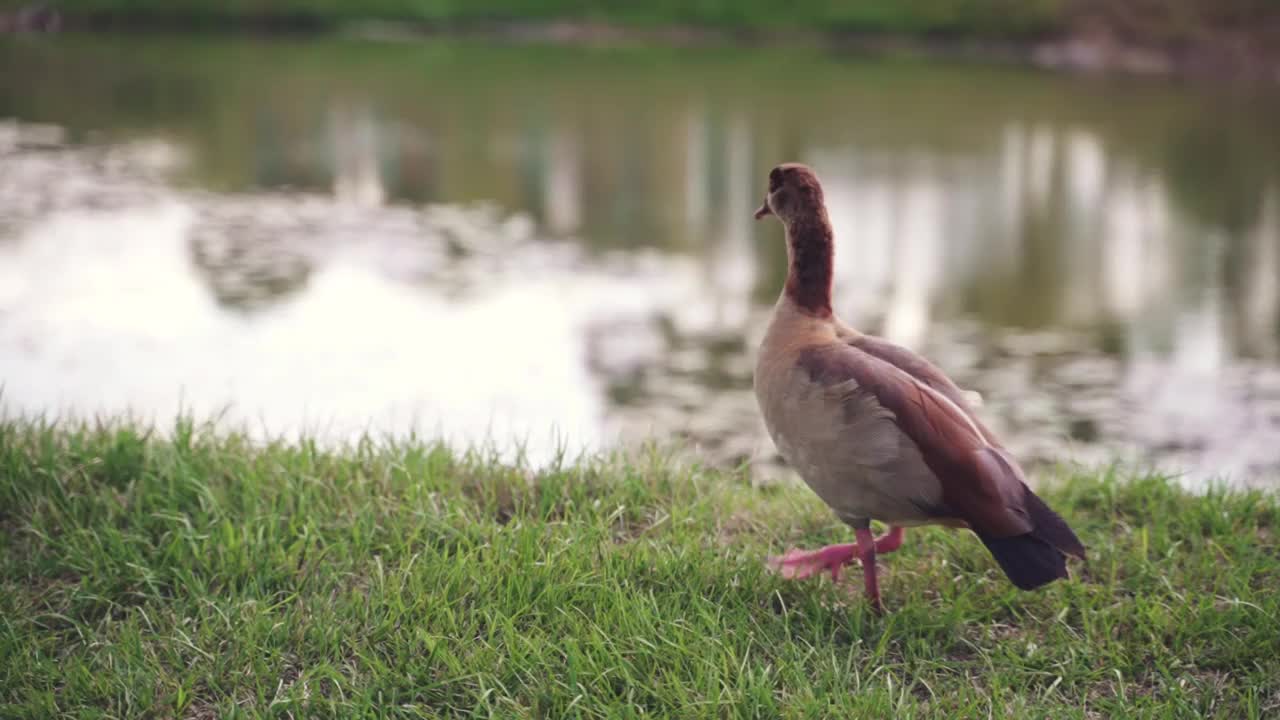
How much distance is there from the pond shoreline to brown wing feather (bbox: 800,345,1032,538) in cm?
2060

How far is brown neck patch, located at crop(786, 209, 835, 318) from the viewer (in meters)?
3.35

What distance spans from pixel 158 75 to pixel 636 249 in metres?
11.3

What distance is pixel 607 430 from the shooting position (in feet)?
19.5

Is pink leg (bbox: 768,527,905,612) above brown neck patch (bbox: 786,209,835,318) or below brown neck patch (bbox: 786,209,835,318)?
below

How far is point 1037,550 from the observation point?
293cm

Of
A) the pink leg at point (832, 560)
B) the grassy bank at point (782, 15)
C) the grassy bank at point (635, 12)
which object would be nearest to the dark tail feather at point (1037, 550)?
the pink leg at point (832, 560)

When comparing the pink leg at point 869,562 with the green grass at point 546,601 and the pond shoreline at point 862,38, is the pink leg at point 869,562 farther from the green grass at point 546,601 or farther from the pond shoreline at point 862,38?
the pond shoreline at point 862,38

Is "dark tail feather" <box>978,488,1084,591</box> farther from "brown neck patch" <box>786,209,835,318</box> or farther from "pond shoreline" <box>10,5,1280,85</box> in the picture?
"pond shoreline" <box>10,5,1280,85</box>

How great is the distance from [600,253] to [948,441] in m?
6.89

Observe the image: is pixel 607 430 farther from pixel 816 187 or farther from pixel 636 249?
pixel 636 249

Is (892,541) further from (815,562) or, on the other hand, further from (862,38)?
(862,38)

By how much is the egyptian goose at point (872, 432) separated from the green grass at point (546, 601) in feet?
1.07

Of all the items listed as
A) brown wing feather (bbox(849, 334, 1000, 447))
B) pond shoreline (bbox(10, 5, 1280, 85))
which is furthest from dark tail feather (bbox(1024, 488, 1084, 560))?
pond shoreline (bbox(10, 5, 1280, 85))

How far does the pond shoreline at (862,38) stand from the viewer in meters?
22.6
